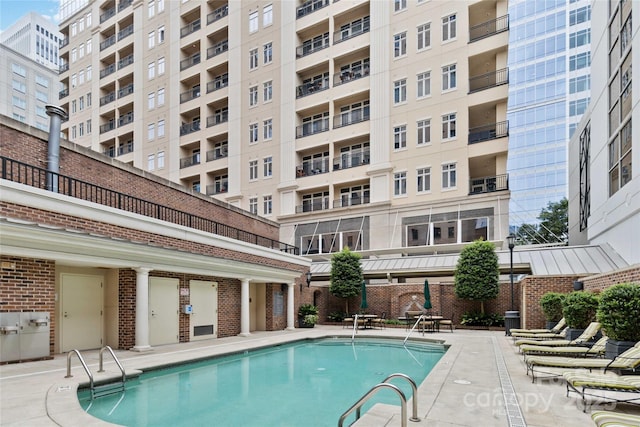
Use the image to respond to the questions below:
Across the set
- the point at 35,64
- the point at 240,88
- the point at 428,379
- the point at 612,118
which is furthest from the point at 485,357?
the point at 35,64

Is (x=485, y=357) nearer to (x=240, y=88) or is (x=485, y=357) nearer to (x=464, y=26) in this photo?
(x=464, y=26)

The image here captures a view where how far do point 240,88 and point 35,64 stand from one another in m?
63.2

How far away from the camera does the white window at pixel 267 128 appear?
31.6m

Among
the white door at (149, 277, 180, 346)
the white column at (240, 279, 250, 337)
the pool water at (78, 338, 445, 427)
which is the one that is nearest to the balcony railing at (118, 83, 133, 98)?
the white column at (240, 279, 250, 337)

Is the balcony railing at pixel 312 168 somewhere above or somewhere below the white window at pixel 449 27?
below

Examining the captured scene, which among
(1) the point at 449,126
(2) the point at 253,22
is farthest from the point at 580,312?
(2) the point at 253,22

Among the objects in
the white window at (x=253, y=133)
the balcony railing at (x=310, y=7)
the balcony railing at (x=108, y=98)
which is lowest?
the white window at (x=253, y=133)

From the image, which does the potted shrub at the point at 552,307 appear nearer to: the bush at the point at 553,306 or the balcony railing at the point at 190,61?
the bush at the point at 553,306

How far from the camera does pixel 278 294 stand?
65.4 ft

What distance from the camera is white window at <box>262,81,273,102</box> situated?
105ft

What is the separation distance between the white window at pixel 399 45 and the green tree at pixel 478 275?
15.0 metres

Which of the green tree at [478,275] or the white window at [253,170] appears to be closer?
the green tree at [478,275]

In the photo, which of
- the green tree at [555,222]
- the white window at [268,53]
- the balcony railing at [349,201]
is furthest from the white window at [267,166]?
the green tree at [555,222]

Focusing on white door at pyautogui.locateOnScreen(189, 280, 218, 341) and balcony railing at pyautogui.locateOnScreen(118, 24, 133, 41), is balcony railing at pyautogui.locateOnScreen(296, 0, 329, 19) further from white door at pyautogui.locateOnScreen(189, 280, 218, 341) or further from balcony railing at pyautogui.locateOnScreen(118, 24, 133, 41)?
white door at pyautogui.locateOnScreen(189, 280, 218, 341)
